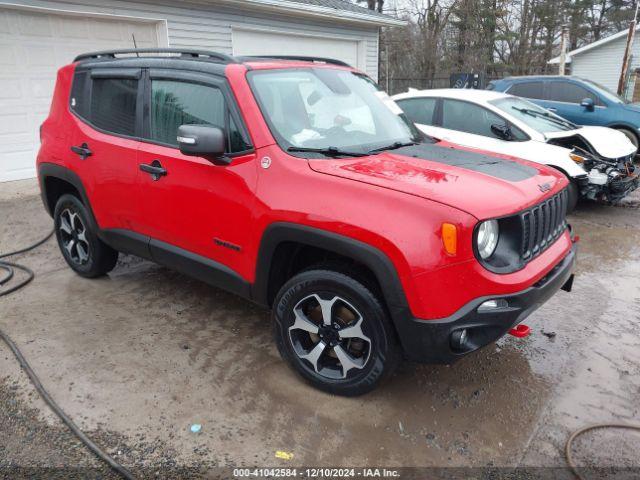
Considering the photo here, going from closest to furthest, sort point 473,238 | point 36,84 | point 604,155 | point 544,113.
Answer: point 473,238 → point 604,155 → point 544,113 → point 36,84

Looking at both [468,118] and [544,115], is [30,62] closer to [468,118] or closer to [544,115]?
[468,118]

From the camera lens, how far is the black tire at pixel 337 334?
265 cm

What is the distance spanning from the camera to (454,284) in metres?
2.40

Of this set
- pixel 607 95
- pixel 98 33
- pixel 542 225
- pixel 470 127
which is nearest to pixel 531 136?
pixel 470 127

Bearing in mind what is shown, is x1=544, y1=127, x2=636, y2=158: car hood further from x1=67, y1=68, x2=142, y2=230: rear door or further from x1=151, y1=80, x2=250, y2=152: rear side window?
x1=67, y1=68, x2=142, y2=230: rear door

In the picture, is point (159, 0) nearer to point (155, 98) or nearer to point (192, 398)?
point (155, 98)

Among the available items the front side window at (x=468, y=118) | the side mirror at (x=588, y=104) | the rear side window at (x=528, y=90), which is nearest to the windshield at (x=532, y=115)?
the front side window at (x=468, y=118)

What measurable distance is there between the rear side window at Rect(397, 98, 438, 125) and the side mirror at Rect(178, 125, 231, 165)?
4.93 metres

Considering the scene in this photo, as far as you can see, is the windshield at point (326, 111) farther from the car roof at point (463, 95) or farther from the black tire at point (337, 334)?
the car roof at point (463, 95)

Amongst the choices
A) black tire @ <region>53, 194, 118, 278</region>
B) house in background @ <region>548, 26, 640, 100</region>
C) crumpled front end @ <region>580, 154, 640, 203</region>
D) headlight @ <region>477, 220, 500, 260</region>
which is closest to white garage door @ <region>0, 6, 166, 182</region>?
black tire @ <region>53, 194, 118, 278</region>

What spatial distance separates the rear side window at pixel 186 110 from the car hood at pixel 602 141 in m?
5.08

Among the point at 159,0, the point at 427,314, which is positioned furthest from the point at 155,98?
the point at 159,0

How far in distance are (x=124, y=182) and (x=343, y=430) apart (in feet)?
7.90

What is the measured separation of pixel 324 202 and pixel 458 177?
755 millimetres
